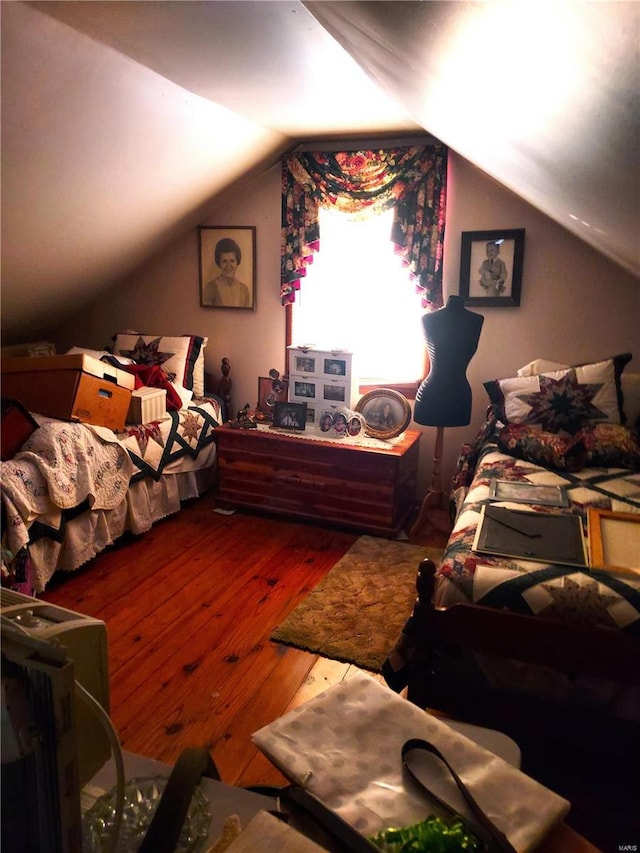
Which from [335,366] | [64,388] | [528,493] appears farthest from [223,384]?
[528,493]

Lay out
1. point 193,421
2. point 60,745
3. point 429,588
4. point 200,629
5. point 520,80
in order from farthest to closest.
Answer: point 193,421 < point 200,629 < point 429,588 < point 520,80 < point 60,745

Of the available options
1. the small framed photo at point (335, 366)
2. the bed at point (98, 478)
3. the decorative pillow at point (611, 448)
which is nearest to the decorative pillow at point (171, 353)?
the bed at point (98, 478)

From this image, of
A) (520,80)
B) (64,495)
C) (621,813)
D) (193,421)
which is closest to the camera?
(520,80)

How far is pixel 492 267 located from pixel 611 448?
125cm

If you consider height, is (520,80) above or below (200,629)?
above

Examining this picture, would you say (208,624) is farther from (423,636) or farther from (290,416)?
(290,416)

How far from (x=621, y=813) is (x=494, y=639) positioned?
20.6 inches

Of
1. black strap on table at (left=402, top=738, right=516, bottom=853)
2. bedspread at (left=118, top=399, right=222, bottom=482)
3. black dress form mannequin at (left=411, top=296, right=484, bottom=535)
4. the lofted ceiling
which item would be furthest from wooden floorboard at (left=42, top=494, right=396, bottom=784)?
the lofted ceiling

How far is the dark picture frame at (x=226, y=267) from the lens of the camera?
3.70 metres

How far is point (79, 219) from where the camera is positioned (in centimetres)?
296

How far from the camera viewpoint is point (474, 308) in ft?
10.7

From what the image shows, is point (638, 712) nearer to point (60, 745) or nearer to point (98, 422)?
point (60, 745)

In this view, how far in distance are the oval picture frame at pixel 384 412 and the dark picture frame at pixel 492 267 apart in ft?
2.29

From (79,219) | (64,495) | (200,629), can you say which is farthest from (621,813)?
(79,219)
